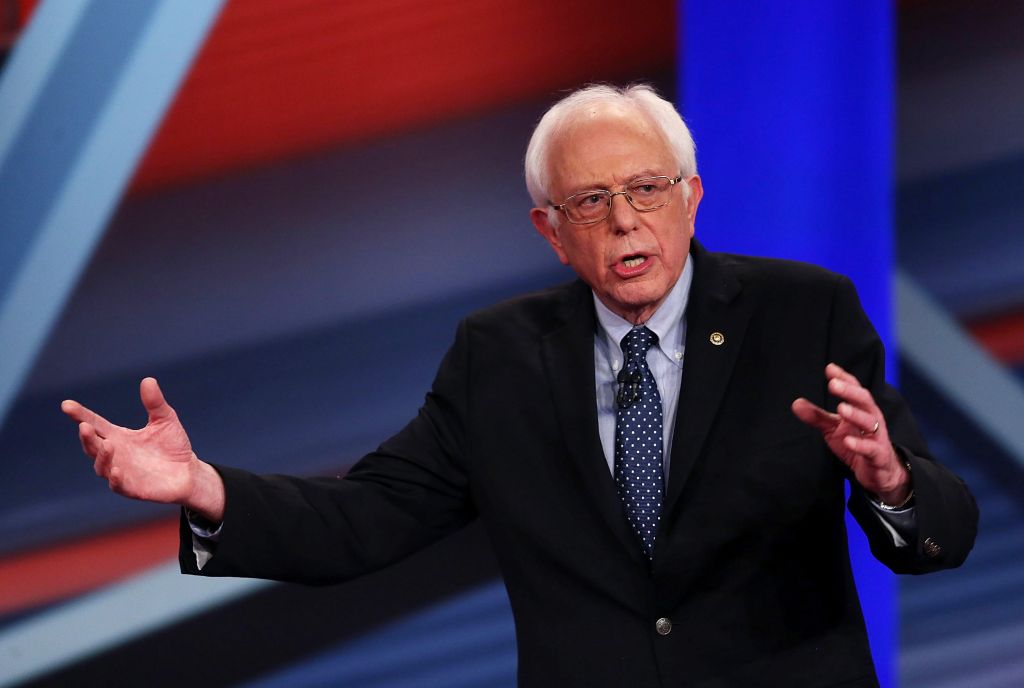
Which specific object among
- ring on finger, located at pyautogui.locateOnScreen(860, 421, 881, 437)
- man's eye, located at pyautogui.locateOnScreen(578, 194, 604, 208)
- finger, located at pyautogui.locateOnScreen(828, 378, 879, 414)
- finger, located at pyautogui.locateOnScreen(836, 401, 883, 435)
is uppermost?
man's eye, located at pyautogui.locateOnScreen(578, 194, 604, 208)

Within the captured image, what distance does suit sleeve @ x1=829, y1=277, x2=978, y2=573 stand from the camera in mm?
1599

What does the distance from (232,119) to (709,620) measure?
1.84m

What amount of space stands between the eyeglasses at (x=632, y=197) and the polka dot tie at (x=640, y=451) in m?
0.26

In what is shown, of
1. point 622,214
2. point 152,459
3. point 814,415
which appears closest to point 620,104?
point 622,214

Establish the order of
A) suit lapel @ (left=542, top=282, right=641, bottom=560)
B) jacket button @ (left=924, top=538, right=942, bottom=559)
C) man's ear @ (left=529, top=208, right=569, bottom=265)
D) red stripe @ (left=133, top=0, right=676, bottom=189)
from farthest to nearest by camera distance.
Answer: red stripe @ (left=133, top=0, right=676, bottom=189) < man's ear @ (left=529, top=208, right=569, bottom=265) < suit lapel @ (left=542, top=282, right=641, bottom=560) < jacket button @ (left=924, top=538, right=942, bottom=559)

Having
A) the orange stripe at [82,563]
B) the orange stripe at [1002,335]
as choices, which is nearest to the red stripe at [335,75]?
the orange stripe at [82,563]

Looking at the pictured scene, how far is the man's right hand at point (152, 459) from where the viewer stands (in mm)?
1698

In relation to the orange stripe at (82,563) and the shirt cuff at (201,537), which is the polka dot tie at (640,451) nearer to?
the shirt cuff at (201,537)

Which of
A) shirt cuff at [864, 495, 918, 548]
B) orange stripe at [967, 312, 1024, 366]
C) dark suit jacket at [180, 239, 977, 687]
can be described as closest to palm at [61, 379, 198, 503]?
dark suit jacket at [180, 239, 977, 687]

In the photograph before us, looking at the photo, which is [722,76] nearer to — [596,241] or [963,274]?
[963,274]

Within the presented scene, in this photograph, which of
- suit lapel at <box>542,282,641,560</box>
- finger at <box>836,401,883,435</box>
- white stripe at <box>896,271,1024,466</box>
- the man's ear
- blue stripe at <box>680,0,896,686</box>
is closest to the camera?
finger at <box>836,401,883,435</box>

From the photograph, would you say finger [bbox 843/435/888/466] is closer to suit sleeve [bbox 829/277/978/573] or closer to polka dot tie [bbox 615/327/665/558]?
suit sleeve [bbox 829/277/978/573]

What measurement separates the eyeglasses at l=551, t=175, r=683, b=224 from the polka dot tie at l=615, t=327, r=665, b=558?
26cm

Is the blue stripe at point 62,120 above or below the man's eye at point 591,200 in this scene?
above
